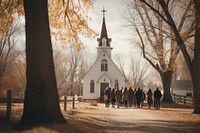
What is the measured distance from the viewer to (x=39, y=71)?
38.1 ft

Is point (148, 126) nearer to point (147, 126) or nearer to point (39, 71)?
point (147, 126)

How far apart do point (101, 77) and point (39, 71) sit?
1505 inches

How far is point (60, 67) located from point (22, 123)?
2503 inches

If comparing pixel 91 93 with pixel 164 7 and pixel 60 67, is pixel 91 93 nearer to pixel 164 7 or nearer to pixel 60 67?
pixel 60 67

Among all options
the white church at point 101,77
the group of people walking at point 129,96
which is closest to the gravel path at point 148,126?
the group of people walking at point 129,96

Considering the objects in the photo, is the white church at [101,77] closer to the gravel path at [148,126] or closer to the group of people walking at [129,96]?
the group of people walking at [129,96]

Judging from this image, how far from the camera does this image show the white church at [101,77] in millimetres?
49875

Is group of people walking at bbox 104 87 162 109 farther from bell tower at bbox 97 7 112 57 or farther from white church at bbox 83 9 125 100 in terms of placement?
bell tower at bbox 97 7 112 57

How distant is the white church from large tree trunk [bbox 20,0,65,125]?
37.8 metres

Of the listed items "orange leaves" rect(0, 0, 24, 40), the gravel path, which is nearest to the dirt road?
the gravel path

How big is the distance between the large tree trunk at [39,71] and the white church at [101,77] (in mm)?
37804

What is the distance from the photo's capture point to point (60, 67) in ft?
244

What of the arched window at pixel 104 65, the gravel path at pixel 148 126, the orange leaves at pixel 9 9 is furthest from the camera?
the arched window at pixel 104 65

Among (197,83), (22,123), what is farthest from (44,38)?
(197,83)
